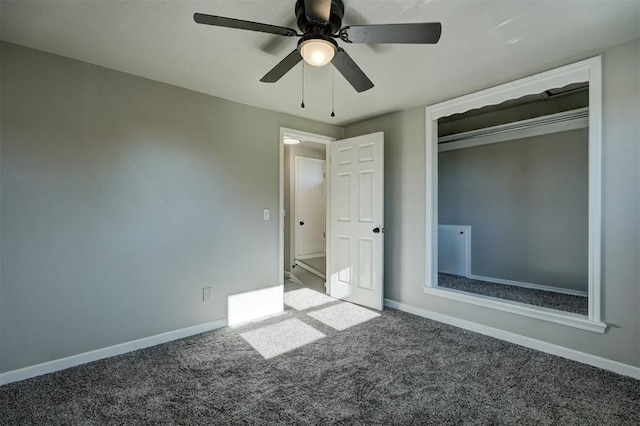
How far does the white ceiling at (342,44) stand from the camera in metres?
1.79

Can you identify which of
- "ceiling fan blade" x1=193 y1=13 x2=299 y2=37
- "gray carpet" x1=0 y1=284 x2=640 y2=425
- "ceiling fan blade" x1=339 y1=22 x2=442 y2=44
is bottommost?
"gray carpet" x1=0 y1=284 x2=640 y2=425

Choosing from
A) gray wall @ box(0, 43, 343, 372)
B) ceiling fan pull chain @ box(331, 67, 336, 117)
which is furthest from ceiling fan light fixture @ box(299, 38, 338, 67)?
gray wall @ box(0, 43, 343, 372)

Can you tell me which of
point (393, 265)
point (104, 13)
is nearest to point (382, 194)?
point (393, 265)

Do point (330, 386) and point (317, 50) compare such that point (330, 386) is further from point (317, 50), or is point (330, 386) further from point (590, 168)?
point (590, 168)

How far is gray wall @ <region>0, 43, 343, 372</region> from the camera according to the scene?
219 centimetres

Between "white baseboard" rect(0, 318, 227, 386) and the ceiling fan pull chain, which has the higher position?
the ceiling fan pull chain

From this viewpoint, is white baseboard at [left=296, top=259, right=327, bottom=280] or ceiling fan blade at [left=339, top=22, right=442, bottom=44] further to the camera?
white baseboard at [left=296, top=259, right=327, bottom=280]

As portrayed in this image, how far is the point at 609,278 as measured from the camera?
7.52 ft

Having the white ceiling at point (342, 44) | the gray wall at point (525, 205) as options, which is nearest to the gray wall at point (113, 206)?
the white ceiling at point (342, 44)

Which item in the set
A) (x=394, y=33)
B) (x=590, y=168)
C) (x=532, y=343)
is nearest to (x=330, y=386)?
(x=532, y=343)

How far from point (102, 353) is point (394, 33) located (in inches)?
120

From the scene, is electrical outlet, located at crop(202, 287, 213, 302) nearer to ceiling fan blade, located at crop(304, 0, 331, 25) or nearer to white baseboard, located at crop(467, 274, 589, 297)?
ceiling fan blade, located at crop(304, 0, 331, 25)

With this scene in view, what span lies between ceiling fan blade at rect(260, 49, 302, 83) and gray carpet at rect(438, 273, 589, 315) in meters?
3.40

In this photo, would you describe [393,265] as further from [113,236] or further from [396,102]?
[113,236]
